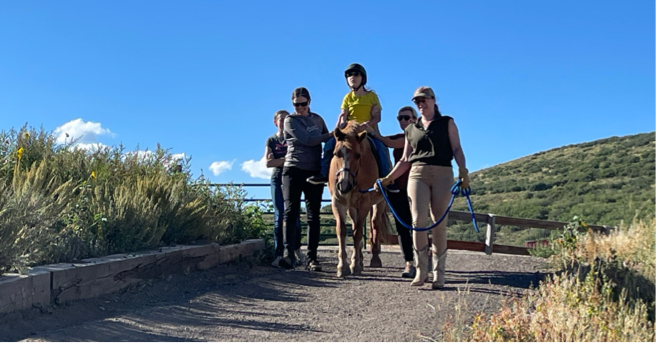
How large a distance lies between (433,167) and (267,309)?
7.67 ft

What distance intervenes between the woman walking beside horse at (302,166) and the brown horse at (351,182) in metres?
0.54

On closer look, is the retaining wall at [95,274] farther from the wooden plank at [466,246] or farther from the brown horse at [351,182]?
the wooden plank at [466,246]

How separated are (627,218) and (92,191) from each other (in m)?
24.2

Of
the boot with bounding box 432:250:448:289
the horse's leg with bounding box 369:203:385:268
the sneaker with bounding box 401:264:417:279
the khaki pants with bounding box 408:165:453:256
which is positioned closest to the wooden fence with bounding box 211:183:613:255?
the horse's leg with bounding box 369:203:385:268

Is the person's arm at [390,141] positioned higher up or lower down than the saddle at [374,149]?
higher up

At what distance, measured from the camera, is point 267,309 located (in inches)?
255

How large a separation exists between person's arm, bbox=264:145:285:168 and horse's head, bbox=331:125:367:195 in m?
1.65

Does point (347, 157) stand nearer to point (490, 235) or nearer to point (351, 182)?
point (351, 182)

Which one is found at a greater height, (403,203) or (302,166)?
(302,166)

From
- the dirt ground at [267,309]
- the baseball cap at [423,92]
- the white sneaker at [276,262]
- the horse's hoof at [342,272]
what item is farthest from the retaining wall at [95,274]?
the baseball cap at [423,92]

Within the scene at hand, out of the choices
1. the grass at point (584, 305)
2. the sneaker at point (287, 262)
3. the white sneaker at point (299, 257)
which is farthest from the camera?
the white sneaker at point (299, 257)

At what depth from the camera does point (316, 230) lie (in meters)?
8.88

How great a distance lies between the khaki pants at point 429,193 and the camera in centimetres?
715

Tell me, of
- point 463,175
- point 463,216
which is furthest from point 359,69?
point 463,216
